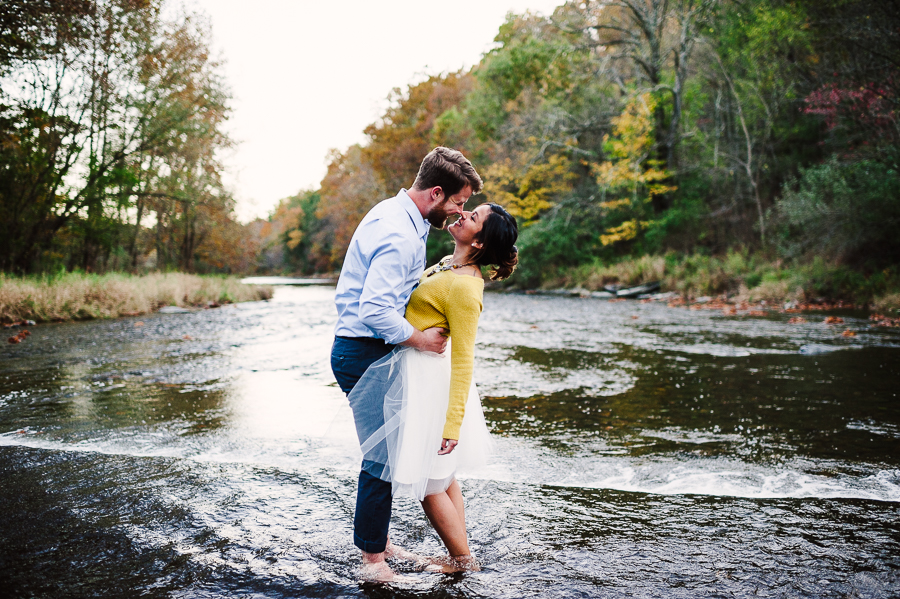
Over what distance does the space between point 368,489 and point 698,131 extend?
26282 millimetres

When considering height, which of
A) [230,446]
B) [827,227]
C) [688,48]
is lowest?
[230,446]

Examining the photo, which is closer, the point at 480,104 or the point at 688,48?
the point at 688,48

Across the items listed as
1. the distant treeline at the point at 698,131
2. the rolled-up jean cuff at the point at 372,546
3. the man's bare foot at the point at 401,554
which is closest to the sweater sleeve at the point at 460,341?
the rolled-up jean cuff at the point at 372,546

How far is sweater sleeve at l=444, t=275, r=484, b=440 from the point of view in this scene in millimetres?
2648

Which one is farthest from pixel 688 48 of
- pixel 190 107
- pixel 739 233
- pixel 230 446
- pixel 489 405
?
pixel 230 446

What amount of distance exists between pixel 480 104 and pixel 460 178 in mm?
33840

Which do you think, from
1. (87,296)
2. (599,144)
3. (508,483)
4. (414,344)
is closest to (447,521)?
(414,344)

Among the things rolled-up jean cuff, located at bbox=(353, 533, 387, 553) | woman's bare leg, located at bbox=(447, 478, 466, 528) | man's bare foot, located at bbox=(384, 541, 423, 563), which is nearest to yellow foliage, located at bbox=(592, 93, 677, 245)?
woman's bare leg, located at bbox=(447, 478, 466, 528)

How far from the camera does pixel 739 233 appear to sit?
24141mm

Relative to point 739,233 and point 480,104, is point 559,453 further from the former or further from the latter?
point 480,104

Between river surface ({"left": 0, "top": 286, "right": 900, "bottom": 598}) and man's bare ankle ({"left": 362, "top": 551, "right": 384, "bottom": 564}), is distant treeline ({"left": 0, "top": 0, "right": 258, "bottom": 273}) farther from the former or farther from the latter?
man's bare ankle ({"left": 362, "top": 551, "right": 384, "bottom": 564})

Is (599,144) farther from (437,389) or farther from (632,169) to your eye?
(437,389)

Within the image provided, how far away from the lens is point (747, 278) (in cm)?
2002

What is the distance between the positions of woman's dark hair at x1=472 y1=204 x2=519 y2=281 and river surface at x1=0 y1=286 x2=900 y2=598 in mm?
1290
